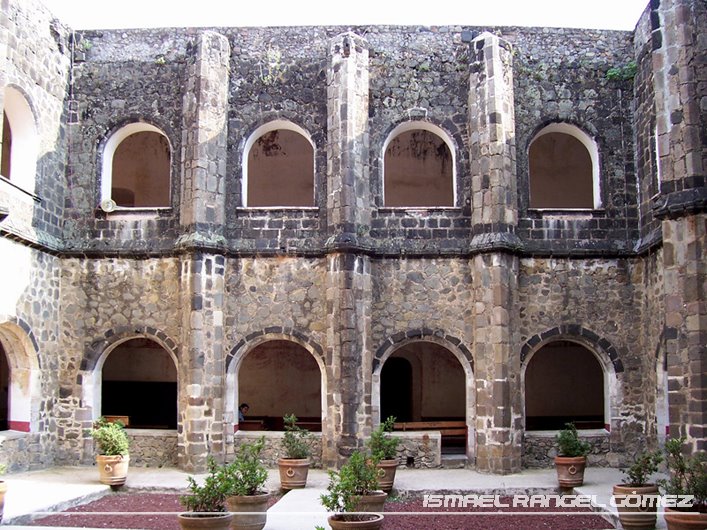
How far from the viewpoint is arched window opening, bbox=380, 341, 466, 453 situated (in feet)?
61.9

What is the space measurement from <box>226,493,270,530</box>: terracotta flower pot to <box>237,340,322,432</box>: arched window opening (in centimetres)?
937

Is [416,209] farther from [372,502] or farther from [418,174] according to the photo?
[372,502]

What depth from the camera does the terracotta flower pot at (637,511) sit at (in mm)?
9824

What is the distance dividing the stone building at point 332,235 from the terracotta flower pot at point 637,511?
3783 millimetres

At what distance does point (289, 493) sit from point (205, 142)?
6212mm

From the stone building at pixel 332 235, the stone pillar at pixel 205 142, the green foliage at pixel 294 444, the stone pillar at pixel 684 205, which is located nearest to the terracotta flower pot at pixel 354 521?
the green foliage at pixel 294 444

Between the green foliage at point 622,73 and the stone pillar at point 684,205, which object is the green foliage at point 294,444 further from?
the green foliage at point 622,73

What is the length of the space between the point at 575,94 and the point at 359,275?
17.1ft

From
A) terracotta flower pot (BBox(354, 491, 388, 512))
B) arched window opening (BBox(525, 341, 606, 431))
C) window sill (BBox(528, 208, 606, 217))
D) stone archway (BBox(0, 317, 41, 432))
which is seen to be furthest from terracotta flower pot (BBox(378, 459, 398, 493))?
arched window opening (BBox(525, 341, 606, 431))

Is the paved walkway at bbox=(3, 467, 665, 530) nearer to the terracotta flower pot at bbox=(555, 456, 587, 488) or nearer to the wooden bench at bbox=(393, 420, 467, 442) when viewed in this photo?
the terracotta flower pot at bbox=(555, 456, 587, 488)

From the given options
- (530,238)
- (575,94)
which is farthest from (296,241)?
(575,94)

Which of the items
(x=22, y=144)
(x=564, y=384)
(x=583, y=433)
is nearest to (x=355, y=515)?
(x=583, y=433)

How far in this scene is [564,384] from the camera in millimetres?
19031

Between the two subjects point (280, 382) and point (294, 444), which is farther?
point (280, 382)
